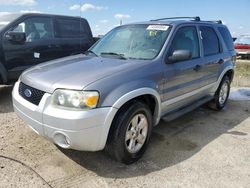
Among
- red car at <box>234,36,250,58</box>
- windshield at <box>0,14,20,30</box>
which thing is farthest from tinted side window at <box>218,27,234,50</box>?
red car at <box>234,36,250,58</box>

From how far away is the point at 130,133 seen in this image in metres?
3.45

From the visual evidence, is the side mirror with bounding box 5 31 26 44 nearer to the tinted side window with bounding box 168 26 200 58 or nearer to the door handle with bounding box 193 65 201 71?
the tinted side window with bounding box 168 26 200 58

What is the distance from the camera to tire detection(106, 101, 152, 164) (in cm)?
321

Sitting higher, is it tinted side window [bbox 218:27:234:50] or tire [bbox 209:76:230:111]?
tinted side window [bbox 218:27:234:50]

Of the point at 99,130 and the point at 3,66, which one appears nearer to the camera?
the point at 99,130

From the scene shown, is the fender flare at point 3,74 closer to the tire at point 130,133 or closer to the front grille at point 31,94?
the front grille at point 31,94

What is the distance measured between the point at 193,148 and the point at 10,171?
2.46 m

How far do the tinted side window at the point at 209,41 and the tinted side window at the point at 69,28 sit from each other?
11.5 feet

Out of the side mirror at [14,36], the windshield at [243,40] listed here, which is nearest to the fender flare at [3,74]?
the side mirror at [14,36]

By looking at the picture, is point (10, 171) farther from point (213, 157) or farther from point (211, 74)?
point (211, 74)

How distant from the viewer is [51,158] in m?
3.61

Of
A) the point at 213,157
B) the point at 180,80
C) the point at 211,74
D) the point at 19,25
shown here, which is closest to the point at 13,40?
the point at 19,25

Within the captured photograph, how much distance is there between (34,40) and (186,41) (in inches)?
139

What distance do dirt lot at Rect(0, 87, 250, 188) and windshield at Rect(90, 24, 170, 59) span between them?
1.36 metres
